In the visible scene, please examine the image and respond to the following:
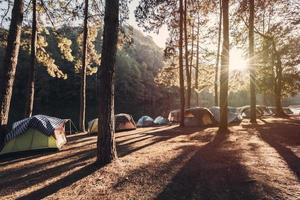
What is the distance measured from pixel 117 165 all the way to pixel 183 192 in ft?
8.81

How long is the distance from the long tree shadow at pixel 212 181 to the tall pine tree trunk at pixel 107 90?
7.30 feet

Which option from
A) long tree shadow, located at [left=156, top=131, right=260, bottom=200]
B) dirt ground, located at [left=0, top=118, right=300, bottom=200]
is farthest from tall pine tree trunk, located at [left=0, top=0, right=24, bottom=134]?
long tree shadow, located at [left=156, top=131, right=260, bottom=200]

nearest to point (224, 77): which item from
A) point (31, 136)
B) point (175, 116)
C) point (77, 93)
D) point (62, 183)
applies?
point (31, 136)

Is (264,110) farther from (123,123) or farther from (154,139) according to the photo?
(154,139)

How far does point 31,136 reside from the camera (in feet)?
37.9

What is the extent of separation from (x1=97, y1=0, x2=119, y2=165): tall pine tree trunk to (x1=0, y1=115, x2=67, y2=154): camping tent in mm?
4472

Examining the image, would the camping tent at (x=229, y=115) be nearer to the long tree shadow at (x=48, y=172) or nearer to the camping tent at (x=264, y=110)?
the long tree shadow at (x=48, y=172)

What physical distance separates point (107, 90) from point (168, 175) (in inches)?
113

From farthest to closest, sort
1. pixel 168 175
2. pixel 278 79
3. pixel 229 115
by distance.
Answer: pixel 278 79
pixel 229 115
pixel 168 175

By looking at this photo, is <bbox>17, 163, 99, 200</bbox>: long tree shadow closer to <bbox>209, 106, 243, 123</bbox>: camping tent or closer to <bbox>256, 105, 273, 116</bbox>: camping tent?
<bbox>209, 106, 243, 123</bbox>: camping tent

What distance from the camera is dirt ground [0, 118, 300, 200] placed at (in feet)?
17.8

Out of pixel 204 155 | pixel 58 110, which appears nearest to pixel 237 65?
pixel 204 155

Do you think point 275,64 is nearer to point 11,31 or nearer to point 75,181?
point 11,31

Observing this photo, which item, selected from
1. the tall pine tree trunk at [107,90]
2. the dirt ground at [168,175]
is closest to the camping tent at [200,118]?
the dirt ground at [168,175]
